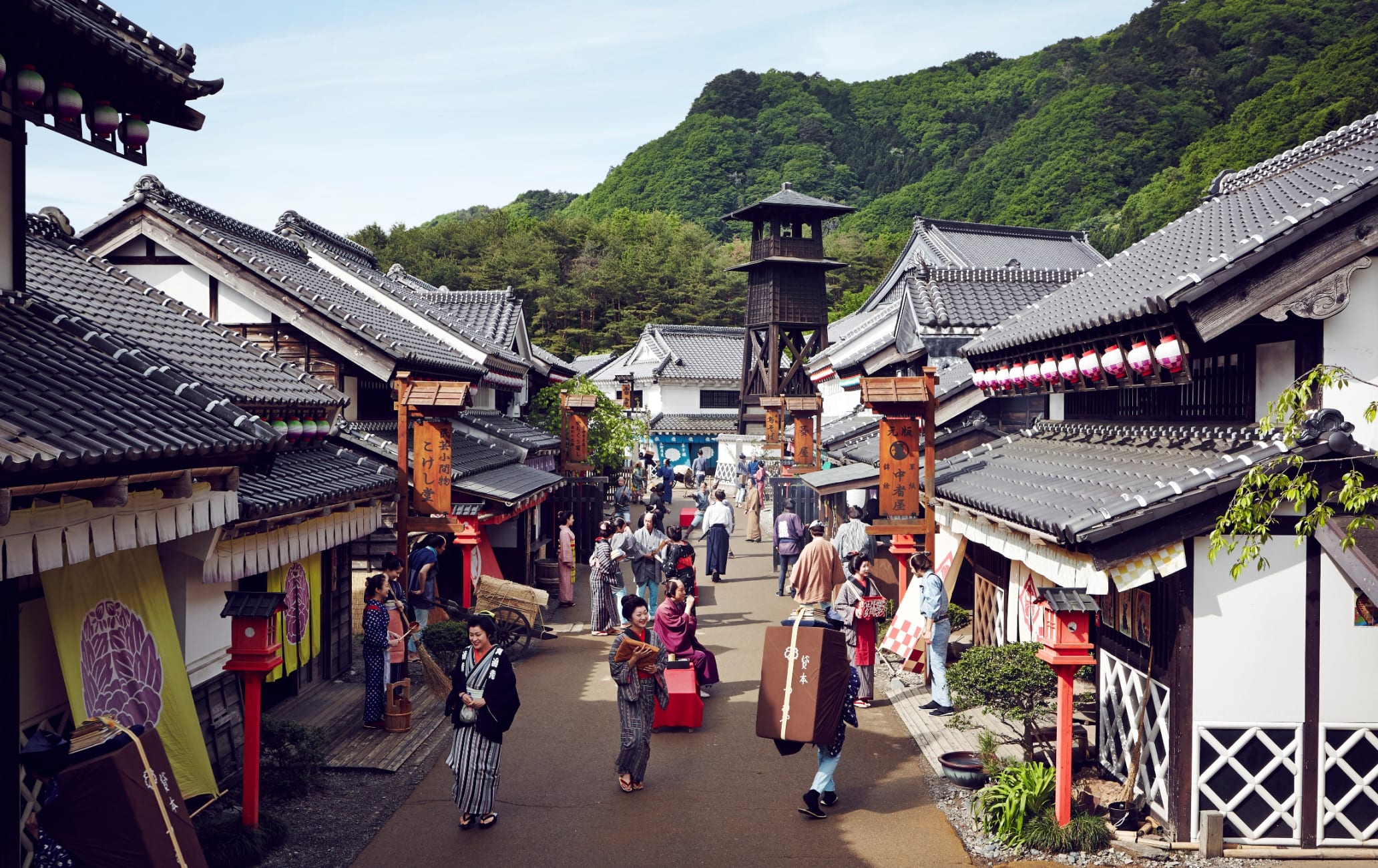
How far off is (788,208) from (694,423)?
14797 millimetres

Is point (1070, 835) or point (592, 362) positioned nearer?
point (1070, 835)

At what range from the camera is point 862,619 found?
12.9 meters

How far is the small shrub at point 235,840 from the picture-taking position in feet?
25.3

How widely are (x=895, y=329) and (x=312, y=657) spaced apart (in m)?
14.8

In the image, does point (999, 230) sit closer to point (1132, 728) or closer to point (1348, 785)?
point (1132, 728)

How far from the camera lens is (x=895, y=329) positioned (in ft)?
75.9

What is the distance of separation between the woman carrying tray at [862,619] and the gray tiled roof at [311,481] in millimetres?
6150

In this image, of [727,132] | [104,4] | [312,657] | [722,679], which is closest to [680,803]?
[722,679]

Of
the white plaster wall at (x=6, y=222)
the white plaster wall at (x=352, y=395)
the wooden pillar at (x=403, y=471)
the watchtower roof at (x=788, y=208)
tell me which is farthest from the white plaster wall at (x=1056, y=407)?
the watchtower roof at (x=788, y=208)

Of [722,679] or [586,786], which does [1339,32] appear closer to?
[722,679]

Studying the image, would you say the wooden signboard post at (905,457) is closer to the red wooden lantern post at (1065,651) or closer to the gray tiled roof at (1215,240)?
the gray tiled roof at (1215,240)

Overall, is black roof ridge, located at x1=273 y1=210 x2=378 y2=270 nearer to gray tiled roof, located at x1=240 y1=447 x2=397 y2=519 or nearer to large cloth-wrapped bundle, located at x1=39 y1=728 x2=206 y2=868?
gray tiled roof, located at x1=240 y1=447 x2=397 y2=519

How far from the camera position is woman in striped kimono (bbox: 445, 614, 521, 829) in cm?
862

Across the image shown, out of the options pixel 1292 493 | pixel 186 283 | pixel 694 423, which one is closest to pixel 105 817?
pixel 1292 493
